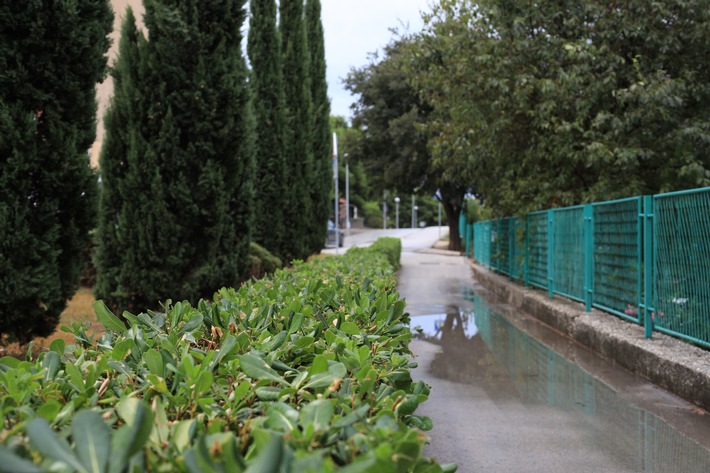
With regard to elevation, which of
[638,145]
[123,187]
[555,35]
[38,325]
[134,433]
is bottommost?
[38,325]

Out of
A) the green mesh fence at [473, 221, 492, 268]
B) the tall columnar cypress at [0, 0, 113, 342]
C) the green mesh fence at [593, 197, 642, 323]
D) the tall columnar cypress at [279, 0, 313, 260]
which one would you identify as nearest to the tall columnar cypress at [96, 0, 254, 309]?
the tall columnar cypress at [0, 0, 113, 342]

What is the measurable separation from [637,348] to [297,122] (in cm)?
1220

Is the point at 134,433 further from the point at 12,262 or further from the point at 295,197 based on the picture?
the point at 295,197

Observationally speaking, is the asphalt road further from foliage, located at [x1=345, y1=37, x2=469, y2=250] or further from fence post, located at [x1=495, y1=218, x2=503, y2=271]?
foliage, located at [x1=345, y1=37, x2=469, y2=250]

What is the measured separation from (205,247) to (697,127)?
26.7 ft

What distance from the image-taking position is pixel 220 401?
1.79 m

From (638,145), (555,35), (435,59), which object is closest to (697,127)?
(638,145)

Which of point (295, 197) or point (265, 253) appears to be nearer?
point (265, 253)

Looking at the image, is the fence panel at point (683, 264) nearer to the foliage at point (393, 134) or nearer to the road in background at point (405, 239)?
the foliage at point (393, 134)

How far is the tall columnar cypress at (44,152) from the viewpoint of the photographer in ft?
17.6

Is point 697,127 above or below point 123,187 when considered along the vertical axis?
above

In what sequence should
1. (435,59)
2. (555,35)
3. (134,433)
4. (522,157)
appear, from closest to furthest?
(134,433), (555,35), (522,157), (435,59)

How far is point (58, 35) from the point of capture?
5652 mm

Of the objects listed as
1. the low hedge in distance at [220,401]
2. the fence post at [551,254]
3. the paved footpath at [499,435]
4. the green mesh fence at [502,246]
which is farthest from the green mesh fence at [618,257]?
the green mesh fence at [502,246]
